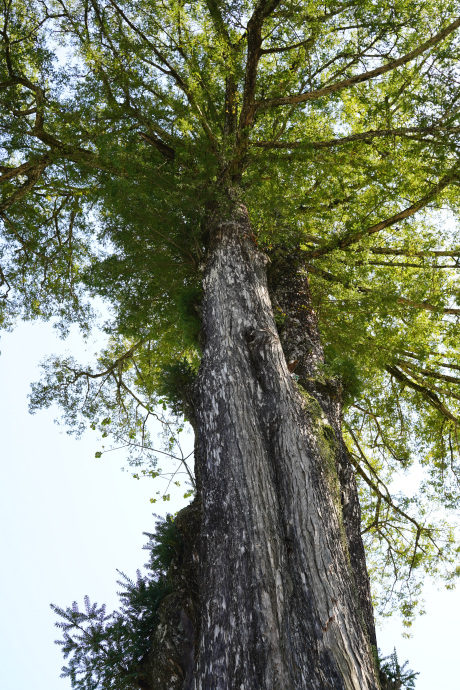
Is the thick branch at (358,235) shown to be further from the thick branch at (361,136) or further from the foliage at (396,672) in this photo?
the foliage at (396,672)

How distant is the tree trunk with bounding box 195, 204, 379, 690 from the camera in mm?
2598

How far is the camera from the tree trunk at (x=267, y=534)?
8.52 ft

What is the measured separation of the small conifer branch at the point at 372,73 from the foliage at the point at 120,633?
5271 mm

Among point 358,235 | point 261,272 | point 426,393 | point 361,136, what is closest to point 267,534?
point 261,272

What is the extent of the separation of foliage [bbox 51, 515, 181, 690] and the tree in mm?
235

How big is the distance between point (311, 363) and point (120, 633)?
2.97 metres

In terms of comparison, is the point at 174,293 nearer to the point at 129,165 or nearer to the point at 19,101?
the point at 129,165

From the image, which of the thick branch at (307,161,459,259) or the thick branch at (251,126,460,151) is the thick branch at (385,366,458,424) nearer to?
the thick branch at (307,161,459,259)

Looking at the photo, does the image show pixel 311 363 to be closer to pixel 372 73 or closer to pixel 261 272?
pixel 261 272

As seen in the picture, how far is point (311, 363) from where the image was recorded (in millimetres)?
5098

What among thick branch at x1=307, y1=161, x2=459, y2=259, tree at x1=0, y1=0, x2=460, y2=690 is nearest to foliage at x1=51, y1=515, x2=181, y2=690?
tree at x1=0, y1=0, x2=460, y2=690

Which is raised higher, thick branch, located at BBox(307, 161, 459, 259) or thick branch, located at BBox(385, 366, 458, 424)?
thick branch, located at BBox(307, 161, 459, 259)

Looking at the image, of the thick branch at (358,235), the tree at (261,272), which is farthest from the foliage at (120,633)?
the thick branch at (358,235)

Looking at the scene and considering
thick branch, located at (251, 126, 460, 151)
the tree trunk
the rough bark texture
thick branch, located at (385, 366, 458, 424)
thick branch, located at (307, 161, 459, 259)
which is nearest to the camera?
the tree trunk
